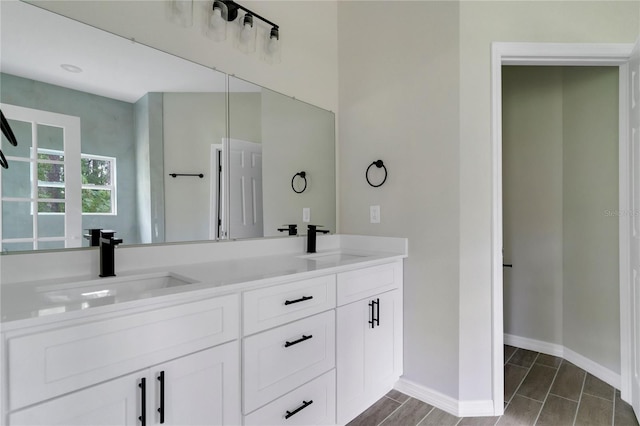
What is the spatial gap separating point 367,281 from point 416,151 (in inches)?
33.6

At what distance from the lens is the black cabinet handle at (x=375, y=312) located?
1803 millimetres

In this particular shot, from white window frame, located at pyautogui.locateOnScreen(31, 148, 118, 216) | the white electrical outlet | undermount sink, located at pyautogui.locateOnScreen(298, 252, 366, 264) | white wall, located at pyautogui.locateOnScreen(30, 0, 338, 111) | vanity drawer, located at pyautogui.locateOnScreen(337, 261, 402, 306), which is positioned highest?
white wall, located at pyautogui.locateOnScreen(30, 0, 338, 111)

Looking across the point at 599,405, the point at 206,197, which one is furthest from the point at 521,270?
the point at 206,197

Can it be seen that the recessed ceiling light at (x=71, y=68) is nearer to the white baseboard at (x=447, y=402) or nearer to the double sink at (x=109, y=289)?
the double sink at (x=109, y=289)

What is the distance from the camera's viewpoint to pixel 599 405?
6.25 feet

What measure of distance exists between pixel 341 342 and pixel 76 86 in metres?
1.63

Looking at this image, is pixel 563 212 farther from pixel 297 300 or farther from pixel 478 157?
pixel 297 300

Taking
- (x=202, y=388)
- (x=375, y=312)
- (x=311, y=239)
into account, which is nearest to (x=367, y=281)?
(x=375, y=312)

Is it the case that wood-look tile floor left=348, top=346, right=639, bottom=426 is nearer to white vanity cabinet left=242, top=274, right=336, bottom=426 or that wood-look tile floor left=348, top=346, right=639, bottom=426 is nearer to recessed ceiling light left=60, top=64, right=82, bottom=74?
white vanity cabinet left=242, top=274, right=336, bottom=426

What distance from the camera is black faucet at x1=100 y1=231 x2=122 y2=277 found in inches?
49.1

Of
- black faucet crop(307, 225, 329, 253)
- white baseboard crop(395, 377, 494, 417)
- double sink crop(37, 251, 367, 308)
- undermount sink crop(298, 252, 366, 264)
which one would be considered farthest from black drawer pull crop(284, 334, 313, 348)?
white baseboard crop(395, 377, 494, 417)

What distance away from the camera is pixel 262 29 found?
1938 millimetres

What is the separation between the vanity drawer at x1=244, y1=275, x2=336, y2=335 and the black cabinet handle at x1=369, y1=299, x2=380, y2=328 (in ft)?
1.06

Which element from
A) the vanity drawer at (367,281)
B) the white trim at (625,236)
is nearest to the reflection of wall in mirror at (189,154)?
the vanity drawer at (367,281)
